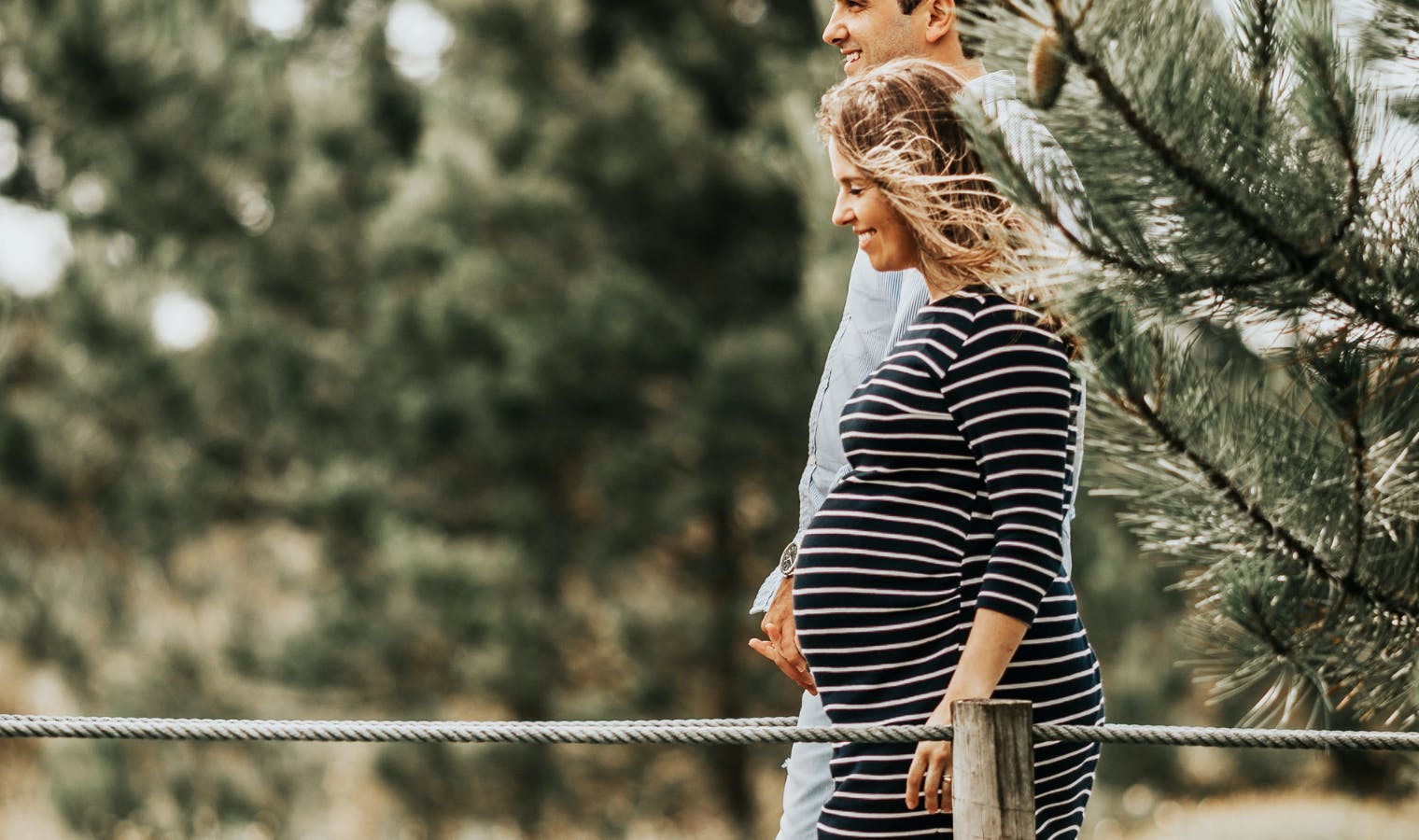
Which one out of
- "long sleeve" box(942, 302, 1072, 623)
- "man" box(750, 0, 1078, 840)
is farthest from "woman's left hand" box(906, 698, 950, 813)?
"man" box(750, 0, 1078, 840)

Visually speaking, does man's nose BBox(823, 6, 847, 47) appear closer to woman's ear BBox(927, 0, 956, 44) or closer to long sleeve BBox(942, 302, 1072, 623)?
woman's ear BBox(927, 0, 956, 44)

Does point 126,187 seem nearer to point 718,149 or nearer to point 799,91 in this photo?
point 718,149

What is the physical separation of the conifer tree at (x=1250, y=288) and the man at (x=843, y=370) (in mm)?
197

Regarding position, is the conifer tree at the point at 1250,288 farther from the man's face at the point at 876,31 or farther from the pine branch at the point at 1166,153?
the man's face at the point at 876,31

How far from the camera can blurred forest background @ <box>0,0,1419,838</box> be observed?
700 cm

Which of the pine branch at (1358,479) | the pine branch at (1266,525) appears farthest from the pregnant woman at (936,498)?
the pine branch at (1358,479)

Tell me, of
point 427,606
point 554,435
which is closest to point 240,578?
point 427,606

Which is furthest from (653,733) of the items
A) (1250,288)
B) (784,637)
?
(1250,288)

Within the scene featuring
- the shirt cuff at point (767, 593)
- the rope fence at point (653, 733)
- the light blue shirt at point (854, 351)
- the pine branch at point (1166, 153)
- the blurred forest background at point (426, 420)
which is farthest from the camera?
the blurred forest background at point (426, 420)

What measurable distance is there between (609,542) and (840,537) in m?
6.04

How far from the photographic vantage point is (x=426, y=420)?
7.12m

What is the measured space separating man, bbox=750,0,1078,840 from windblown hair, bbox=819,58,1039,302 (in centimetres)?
16

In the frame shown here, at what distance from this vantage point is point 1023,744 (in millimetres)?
1223

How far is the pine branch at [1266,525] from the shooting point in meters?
1.53
